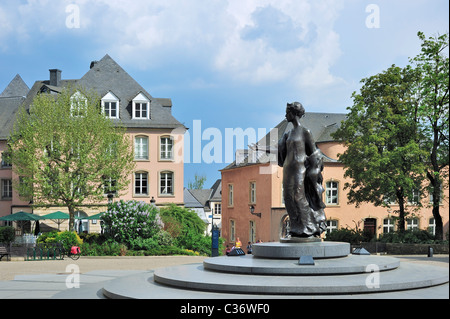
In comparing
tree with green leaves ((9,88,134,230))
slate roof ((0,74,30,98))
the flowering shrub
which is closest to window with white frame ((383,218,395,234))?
tree with green leaves ((9,88,134,230))

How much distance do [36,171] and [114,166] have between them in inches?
189

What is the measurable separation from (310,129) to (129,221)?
77.1 feet

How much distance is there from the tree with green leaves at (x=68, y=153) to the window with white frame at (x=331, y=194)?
53.9 ft

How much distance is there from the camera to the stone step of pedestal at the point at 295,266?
1112cm

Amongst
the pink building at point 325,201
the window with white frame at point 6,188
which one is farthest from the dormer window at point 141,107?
the window with white frame at point 6,188

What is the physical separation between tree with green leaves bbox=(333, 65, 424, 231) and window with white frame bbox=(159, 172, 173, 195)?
16.1m

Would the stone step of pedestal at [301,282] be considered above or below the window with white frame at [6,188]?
below

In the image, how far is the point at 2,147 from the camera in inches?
1879

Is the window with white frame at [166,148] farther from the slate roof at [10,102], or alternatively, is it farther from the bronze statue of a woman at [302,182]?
the bronze statue of a woman at [302,182]

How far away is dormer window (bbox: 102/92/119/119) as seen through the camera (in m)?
46.2

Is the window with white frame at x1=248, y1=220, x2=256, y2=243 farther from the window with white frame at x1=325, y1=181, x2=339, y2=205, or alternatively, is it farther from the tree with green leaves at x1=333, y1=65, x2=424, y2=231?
the tree with green leaves at x1=333, y1=65, x2=424, y2=231

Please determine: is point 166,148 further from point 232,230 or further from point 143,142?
point 232,230
